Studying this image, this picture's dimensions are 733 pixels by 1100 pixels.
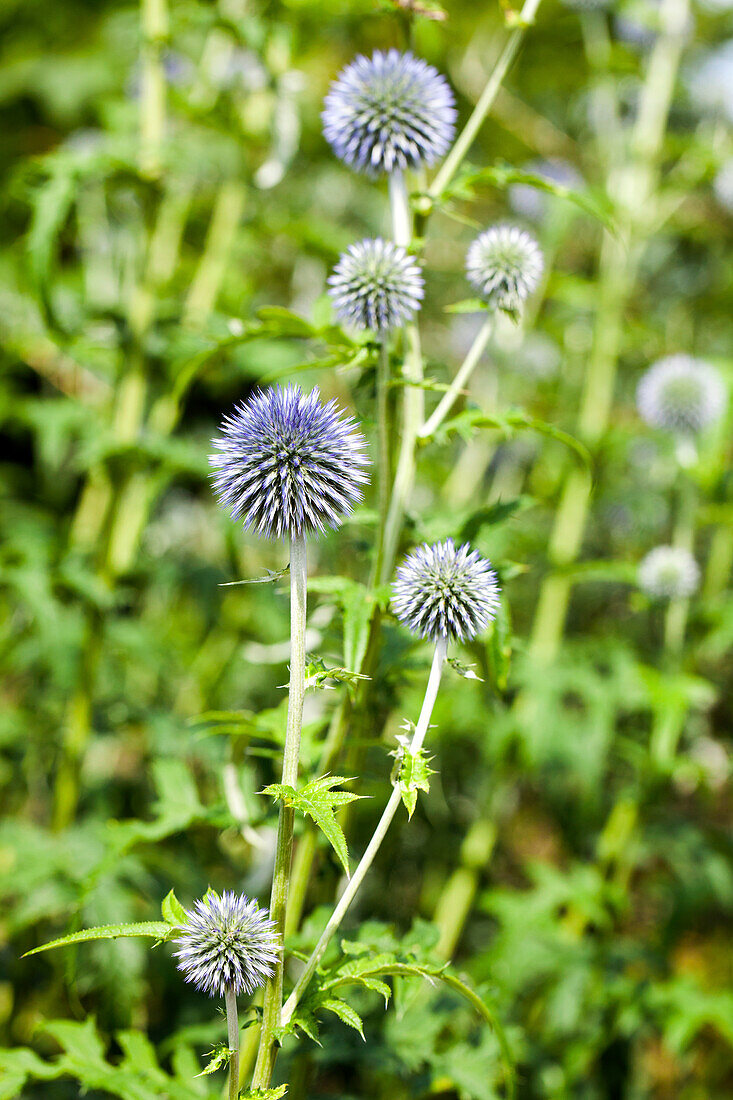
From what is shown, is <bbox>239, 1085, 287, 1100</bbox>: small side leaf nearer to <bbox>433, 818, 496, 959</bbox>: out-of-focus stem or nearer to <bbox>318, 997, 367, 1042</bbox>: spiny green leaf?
<bbox>318, 997, 367, 1042</bbox>: spiny green leaf

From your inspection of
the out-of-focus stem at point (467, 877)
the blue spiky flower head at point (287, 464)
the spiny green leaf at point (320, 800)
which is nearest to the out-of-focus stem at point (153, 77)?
the blue spiky flower head at point (287, 464)

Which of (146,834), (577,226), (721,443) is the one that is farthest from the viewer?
(577,226)

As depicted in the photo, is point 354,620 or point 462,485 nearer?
point 354,620

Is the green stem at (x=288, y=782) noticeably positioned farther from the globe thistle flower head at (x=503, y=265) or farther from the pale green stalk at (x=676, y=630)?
the pale green stalk at (x=676, y=630)

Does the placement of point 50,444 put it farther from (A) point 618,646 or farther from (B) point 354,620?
(A) point 618,646

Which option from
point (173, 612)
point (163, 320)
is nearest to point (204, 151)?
point (163, 320)

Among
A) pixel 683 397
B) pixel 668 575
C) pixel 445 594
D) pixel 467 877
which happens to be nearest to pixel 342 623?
pixel 445 594

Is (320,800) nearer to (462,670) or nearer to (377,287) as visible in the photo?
(462,670)
